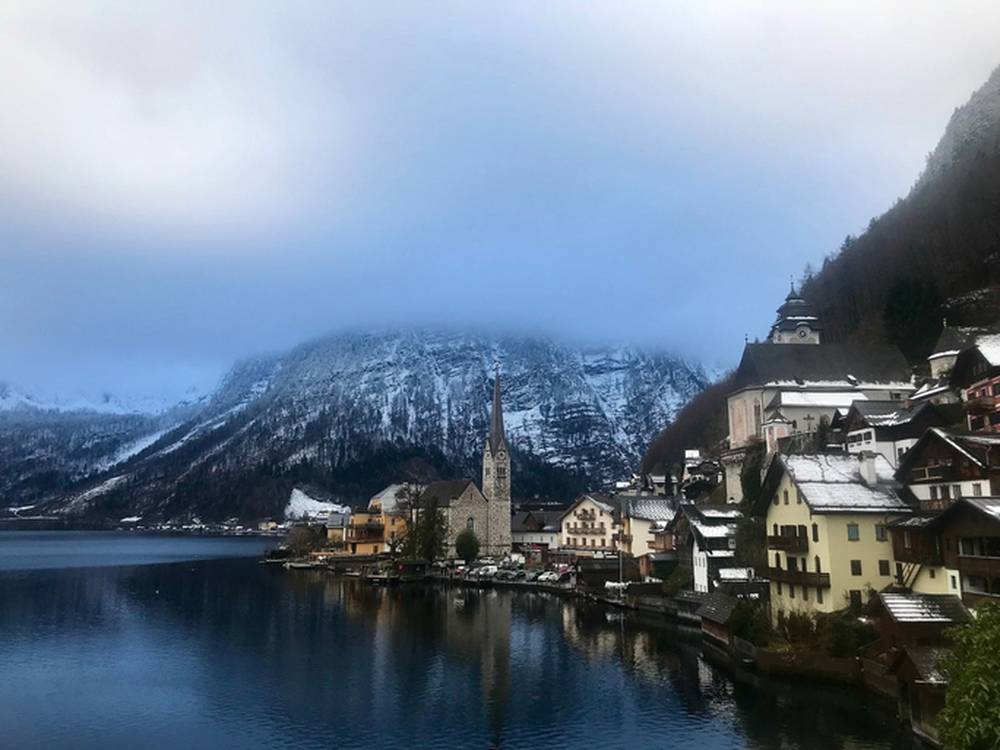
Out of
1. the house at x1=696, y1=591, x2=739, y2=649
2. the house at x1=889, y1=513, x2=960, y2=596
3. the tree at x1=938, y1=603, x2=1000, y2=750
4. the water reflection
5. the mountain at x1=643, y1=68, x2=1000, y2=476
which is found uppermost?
the mountain at x1=643, y1=68, x2=1000, y2=476

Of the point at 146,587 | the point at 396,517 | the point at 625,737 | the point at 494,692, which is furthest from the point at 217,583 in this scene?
the point at 625,737

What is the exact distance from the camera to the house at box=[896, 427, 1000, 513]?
40.0 meters

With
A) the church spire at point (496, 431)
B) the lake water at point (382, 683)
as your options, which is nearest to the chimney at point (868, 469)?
the lake water at point (382, 683)

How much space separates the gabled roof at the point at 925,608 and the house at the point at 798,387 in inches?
1293

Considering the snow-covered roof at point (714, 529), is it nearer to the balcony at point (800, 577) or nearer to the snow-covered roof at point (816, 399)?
the balcony at point (800, 577)

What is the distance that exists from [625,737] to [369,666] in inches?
788

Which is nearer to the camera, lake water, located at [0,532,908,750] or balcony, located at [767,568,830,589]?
lake water, located at [0,532,908,750]

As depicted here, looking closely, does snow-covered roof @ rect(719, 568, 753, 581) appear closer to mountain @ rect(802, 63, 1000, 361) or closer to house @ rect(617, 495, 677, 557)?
house @ rect(617, 495, 677, 557)

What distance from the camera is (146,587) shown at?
302 feet

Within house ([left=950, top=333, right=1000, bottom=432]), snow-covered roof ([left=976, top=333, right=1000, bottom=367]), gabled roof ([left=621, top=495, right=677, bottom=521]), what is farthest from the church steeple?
snow-covered roof ([left=976, top=333, right=1000, bottom=367])

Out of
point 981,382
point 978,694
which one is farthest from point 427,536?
point 978,694

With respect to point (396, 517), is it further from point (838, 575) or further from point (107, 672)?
point (838, 575)

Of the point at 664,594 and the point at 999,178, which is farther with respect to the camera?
the point at 999,178

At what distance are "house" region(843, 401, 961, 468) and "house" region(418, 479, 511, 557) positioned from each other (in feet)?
248
